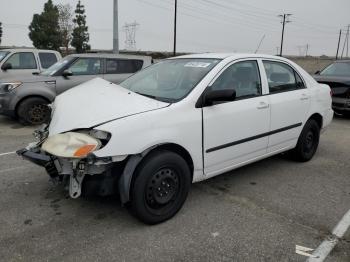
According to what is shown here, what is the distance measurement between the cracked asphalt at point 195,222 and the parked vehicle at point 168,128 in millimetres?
345

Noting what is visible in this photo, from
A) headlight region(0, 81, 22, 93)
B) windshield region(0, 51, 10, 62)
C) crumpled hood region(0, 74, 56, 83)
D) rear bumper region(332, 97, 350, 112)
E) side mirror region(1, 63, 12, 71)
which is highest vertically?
windshield region(0, 51, 10, 62)

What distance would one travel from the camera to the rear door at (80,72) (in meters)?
8.23

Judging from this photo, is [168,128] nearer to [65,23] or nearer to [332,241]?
[332,241]

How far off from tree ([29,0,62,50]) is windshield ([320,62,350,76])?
1949 inches

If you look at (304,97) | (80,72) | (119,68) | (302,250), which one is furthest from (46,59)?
(302,250)

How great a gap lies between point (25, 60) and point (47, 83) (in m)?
2.63

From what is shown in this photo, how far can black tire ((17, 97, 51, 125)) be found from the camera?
7879mm

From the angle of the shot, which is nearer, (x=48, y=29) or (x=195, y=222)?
(x=195, y=222)

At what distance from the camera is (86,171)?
312 cm

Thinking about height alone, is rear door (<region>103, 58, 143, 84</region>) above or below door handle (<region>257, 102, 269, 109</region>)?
above

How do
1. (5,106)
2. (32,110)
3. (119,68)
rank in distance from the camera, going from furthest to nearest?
(119,68) → (32,110) → (5,106)

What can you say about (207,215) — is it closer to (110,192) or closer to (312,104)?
(110,192)

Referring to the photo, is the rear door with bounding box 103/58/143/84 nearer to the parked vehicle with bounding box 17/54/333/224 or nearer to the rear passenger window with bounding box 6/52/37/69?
the rear passenger window with bounding box 6/52/37/69

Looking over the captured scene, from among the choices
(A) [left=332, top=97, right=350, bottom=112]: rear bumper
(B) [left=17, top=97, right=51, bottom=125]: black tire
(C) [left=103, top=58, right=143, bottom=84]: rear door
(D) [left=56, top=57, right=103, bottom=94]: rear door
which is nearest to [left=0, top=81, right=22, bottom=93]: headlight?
(B) [left=17, top=97, right=51, bottom=125]: black tire
